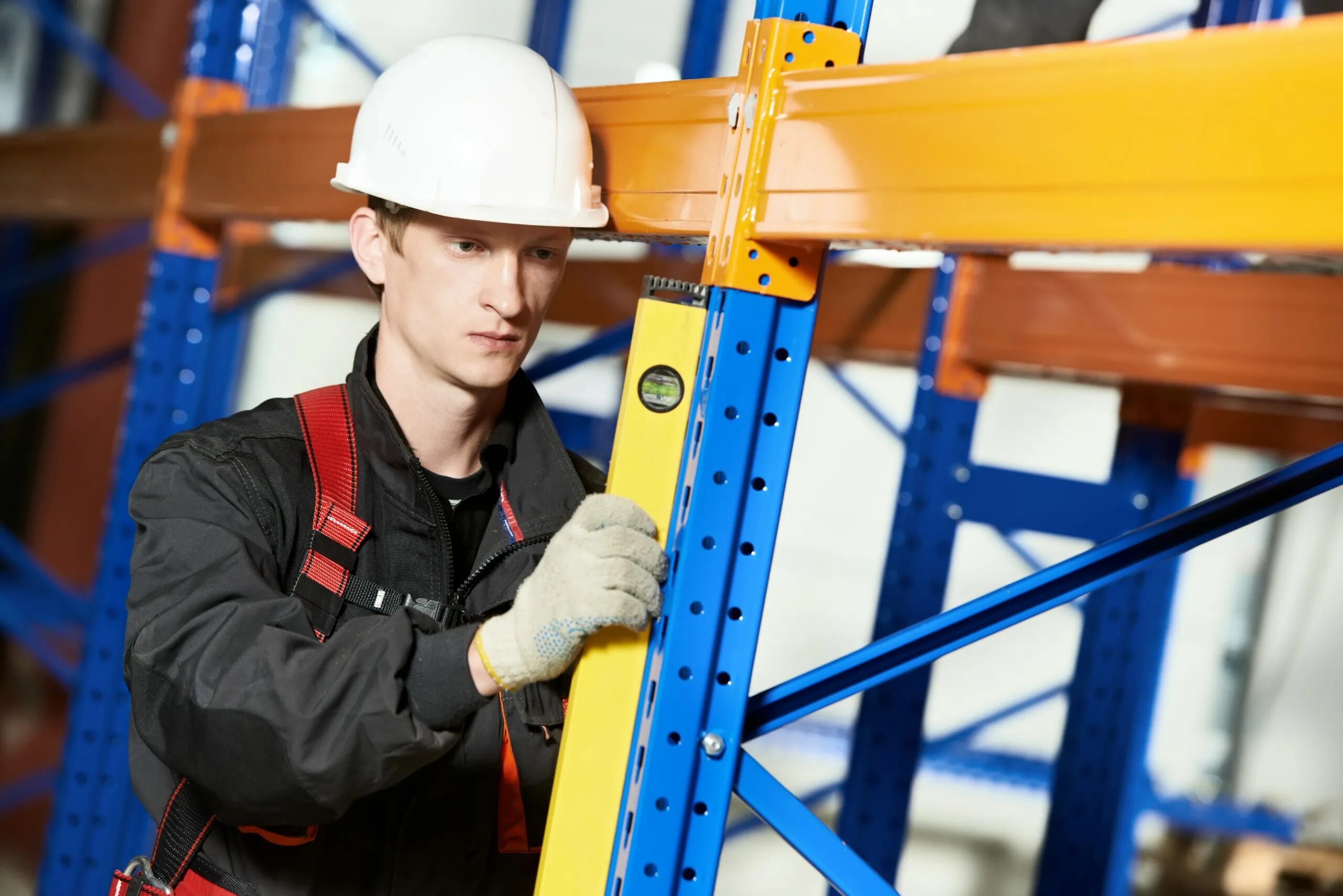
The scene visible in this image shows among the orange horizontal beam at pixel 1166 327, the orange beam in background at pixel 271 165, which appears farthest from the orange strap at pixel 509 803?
the orange horizontal beam at pixel 1166 327

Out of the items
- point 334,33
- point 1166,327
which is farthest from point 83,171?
point 1166,327

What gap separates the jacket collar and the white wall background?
4944 mm

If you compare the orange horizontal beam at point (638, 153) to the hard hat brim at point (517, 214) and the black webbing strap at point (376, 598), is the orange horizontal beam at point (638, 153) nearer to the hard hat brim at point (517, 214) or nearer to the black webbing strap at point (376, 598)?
the hard hat brim at point (517, 214)

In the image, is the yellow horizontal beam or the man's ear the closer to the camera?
the yellow horizontal beam

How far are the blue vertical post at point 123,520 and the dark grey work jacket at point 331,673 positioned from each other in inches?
65.4

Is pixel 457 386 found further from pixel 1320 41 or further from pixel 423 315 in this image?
pixel 1320 41

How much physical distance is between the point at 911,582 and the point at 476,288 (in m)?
2.10

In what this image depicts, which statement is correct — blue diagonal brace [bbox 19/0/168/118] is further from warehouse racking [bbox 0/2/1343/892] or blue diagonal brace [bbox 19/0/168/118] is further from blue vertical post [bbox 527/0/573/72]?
warehouse racking [bbox 0/2/1343/892]

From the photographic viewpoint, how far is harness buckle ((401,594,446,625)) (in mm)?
2225

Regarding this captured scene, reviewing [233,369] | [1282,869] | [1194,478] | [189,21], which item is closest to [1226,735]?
[1282,869]

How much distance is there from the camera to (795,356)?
69.9 inches

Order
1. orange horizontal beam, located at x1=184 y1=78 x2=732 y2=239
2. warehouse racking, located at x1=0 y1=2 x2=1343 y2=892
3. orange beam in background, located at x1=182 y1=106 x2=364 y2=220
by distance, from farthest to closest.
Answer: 1. orange beam in background, located at x1=182 y1=106 x2=364 y2=220
2. orange horizontal beam, located at x1=184 y1=78 x2=732 y2=239
3. warehouse racking, located at x1=0 y1=2 x2=1343 y2=892

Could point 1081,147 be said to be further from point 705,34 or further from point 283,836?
point 705,34

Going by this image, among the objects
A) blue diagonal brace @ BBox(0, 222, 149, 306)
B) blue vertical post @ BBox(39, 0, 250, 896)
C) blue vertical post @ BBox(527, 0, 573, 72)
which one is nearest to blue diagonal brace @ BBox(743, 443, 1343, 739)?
blue vertical post @ BBox(39, 0, 250, 896)
